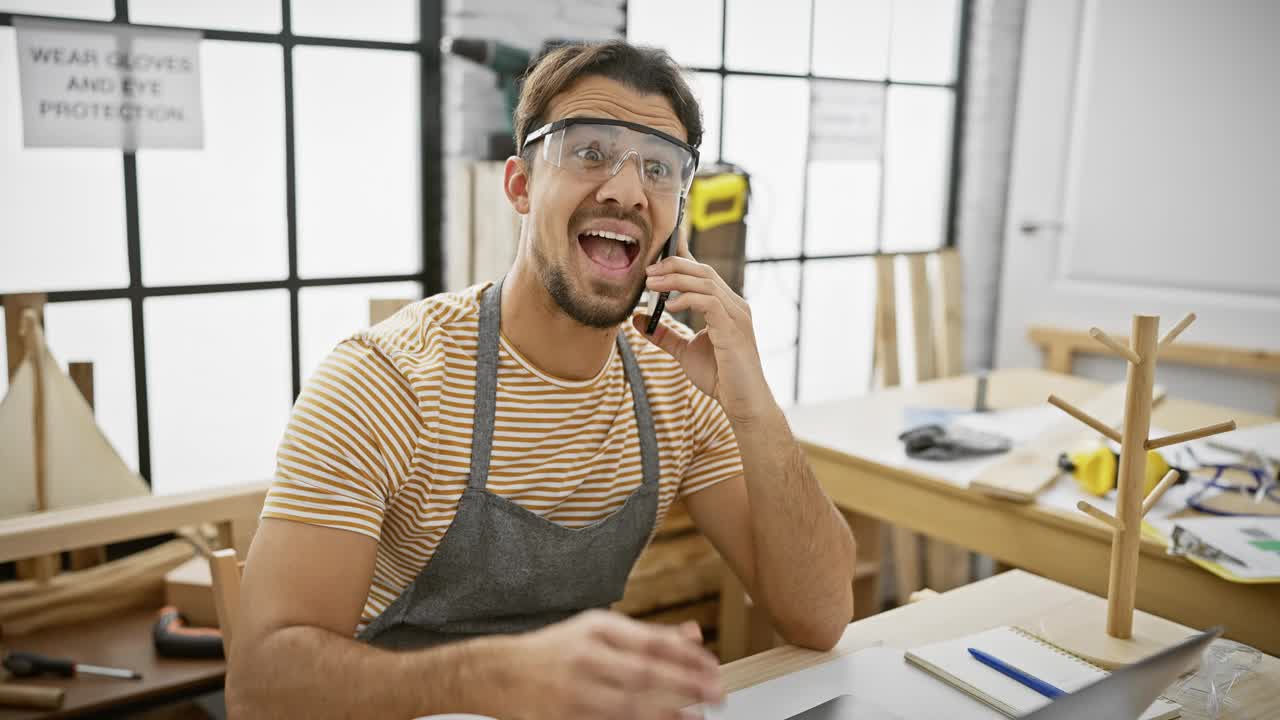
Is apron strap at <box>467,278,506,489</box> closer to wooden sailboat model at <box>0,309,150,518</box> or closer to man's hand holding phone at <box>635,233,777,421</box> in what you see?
man's hand holding phone at <box>635,233,777,421</box>

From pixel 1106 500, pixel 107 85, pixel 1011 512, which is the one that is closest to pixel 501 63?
pixel 107 85

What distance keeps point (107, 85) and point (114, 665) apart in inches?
44.3

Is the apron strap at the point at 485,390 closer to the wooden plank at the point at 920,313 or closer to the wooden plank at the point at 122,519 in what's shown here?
the wooden plank at the point at 122,519

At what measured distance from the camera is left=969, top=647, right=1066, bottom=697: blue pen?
1046 millimetres

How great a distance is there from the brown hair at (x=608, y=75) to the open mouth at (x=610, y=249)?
19cm

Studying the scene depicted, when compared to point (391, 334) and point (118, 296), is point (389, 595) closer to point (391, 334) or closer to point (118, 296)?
point (391, 334)

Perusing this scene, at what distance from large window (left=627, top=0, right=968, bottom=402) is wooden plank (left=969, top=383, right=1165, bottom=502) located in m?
1.11

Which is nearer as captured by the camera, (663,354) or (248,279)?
(663,354)

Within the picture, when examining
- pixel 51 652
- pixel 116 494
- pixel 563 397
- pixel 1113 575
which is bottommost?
pixel 51 652

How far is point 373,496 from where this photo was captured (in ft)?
3.90

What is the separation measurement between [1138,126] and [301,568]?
319 cm

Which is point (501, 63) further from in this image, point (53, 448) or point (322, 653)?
point (322, 653)

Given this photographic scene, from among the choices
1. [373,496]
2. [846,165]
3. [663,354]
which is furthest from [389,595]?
[846,165]

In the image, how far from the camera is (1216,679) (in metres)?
1.08
